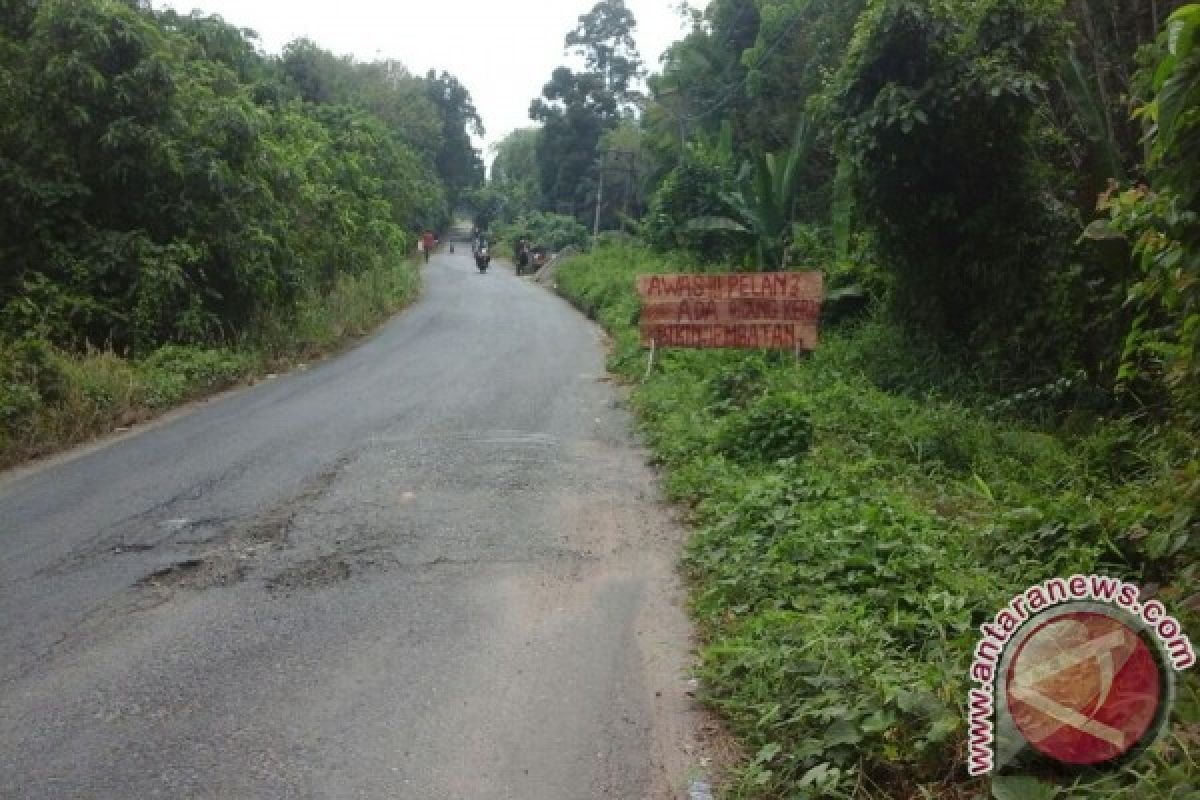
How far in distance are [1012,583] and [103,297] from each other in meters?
11.6

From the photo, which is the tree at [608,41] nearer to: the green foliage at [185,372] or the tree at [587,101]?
the tree at [587,101]

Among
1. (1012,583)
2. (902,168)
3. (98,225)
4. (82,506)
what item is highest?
(902,168)

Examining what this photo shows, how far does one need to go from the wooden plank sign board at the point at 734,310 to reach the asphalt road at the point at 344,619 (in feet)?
9.69

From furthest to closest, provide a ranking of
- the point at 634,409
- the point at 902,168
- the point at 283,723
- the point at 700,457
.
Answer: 1. the point at 634,409
2. the point at 902,168
3. the point at 700,457
4. the point at 283,723

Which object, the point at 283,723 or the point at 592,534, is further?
the point at 592,534

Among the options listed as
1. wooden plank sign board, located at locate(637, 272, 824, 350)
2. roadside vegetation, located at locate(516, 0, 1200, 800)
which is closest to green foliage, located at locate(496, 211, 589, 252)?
roadside vegetation, located at locate(516, 0, 1200, 800)

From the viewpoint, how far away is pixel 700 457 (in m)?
7.77

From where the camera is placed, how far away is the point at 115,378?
1034 cm

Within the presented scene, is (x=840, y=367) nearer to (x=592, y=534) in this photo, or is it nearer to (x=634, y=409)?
(x=634, y=409)

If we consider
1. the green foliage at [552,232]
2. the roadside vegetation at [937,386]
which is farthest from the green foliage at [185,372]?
the green foliage at [552,232]

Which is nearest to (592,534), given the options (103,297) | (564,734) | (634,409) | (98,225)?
(564,734)

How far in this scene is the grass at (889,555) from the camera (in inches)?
123

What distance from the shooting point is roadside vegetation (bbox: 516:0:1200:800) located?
3.29 m

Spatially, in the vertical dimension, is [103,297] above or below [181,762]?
above
